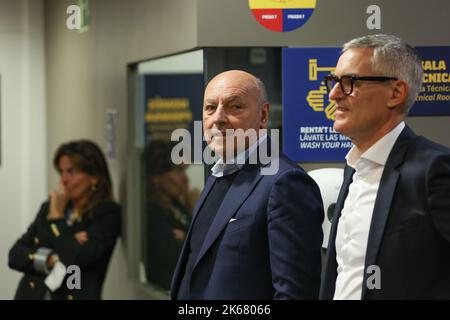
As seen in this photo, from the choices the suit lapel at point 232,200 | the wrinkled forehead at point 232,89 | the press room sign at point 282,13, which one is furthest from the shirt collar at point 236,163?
the press room sign at point 282,13

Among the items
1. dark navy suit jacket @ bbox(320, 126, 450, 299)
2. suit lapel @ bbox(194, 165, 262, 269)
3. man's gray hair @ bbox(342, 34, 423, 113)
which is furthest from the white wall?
dark navy suit jacket @ bbox(320, 126, 450, 299)

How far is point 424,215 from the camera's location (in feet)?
7.95

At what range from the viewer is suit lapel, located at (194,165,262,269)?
2939 mm

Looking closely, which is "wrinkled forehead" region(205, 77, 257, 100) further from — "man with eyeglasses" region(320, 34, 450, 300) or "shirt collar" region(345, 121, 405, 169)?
"shirt collar" region(345, 121, 405, 169)

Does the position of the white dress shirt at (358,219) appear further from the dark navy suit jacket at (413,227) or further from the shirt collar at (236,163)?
the shirt collar at (236,163)

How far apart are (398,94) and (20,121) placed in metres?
5.50

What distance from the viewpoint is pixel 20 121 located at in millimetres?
7617

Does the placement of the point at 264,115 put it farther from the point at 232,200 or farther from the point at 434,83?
the point at 434,83

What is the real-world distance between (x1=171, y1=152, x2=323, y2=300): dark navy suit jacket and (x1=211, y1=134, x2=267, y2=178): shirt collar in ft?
0.24

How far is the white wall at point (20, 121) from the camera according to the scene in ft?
24.6

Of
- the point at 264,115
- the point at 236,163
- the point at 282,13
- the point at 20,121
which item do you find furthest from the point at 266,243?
the point at 20,121

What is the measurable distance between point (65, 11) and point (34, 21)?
98 centimetres

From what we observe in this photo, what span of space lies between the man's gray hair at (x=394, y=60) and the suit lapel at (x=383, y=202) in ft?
0.55
